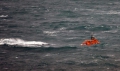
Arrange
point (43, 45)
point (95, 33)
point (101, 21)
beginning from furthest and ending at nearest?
1. point (101, 21)
2. point (95, 33)
3. point (43, 45)

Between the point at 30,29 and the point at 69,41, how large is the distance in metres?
26.6

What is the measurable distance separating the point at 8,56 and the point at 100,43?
4454 cm

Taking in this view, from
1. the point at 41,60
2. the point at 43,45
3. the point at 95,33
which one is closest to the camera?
the point at 41,60

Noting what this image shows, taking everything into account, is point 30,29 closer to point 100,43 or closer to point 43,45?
point 43,45

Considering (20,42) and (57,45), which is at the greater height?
(20,42)

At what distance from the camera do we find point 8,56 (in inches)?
5797

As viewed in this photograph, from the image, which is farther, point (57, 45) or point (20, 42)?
point (20, 42)

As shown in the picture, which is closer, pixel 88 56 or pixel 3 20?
pixel 88 56

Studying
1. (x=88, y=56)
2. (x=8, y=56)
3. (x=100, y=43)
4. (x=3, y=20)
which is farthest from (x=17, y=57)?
(x=3, y=20)

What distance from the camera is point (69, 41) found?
16575 centimetres

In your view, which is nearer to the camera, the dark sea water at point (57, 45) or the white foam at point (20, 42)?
the dark sea water at point (57, 45)

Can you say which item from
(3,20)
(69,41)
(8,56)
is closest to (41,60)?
(8,56)

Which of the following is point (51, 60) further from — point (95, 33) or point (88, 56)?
point (95, 33)

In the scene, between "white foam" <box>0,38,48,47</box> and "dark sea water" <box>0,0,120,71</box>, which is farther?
"white foam" <box>0,38,48,47</box>
